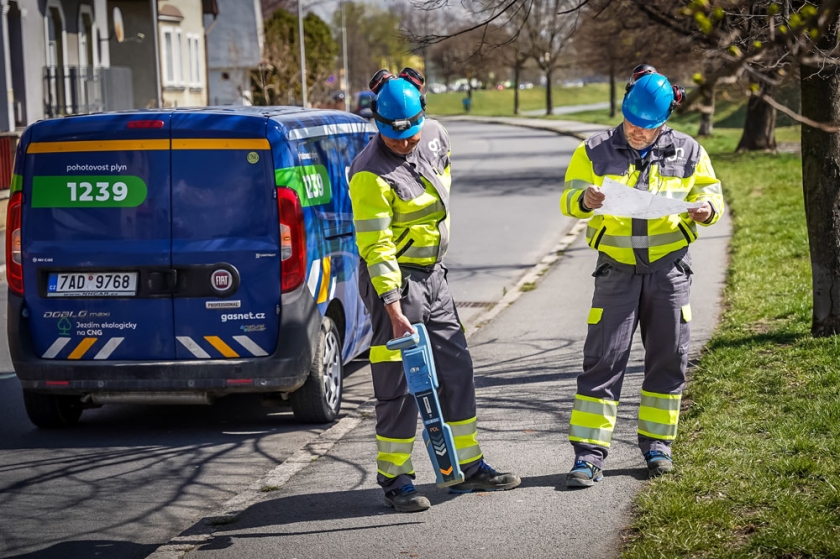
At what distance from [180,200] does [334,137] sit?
1378 mm

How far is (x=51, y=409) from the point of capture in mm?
7414

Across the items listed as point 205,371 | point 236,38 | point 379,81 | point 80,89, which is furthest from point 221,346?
point 236,38

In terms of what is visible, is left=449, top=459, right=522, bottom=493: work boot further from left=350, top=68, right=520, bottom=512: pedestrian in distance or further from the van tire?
the van tire

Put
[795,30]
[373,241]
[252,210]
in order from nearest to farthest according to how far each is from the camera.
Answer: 1. [795,30]
2. [373,241]
3. [252,210]

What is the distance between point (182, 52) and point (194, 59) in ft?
5.96

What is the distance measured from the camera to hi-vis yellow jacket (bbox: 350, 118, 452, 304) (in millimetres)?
5246

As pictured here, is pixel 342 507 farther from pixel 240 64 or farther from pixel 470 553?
pixel 240 64

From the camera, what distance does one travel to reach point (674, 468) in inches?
221

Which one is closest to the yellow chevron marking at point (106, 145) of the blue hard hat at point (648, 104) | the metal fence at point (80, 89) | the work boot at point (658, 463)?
the blue hard hat at point (648, 104)

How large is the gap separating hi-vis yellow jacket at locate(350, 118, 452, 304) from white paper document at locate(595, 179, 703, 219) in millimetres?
749

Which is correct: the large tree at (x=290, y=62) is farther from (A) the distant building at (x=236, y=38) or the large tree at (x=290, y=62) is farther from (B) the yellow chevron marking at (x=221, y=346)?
(B) the yellow chevron marking at (x=221, y=346)

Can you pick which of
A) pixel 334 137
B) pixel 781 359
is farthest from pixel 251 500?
pixel 781 359

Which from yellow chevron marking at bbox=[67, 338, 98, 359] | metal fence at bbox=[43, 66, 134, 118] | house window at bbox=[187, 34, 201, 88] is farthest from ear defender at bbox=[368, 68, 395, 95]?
house window at bbox=[187, 34, 201, 88]

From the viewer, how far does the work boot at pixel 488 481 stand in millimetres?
5621
